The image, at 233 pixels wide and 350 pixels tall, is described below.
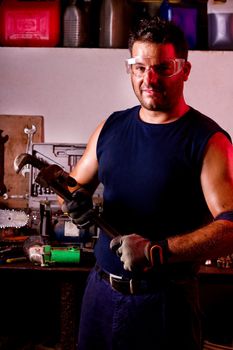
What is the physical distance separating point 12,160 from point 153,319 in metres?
1.69

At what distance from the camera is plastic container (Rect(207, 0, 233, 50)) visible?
3.12m

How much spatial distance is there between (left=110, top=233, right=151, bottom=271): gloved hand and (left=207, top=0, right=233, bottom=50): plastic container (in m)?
1.79

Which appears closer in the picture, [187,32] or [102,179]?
[102,179]

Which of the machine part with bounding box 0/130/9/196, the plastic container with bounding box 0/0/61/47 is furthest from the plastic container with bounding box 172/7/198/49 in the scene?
the machine part with bounding box 0/130/9/196

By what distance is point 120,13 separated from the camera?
318 centimetres

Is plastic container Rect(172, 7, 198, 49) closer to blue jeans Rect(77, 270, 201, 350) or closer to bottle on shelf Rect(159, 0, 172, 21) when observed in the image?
bottle on shelf Rect(159, 0, 172, 21)

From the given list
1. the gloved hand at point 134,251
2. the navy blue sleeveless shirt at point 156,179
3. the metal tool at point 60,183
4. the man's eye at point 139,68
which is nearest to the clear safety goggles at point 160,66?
the man's eye at point 139,68

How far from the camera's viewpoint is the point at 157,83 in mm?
1821

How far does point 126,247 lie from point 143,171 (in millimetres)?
282

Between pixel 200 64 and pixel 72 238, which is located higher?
pixel 200 64

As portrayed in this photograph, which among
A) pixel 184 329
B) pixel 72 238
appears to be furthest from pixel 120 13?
pixel 184 329

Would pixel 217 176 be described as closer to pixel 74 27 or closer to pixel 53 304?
pixel 74 27

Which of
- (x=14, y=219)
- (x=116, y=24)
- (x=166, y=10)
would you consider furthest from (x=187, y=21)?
(x=14, y=219)

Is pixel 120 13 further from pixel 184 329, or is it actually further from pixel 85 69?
pixel 184 329
